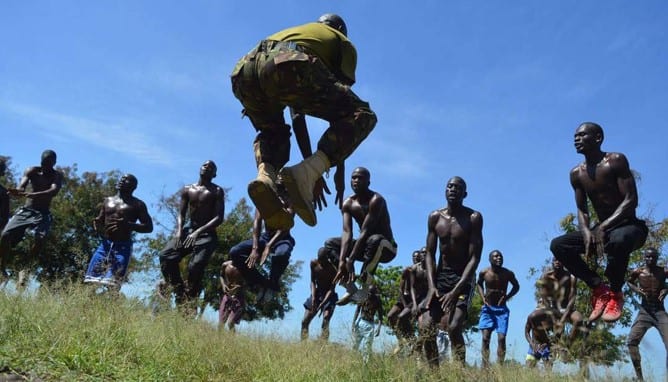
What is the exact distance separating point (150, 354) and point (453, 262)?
3.91 m

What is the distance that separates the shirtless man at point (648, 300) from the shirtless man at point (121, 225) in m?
7.29

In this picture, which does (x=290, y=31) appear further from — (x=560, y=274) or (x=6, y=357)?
(x=560, y=274)

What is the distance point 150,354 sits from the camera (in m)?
4.97

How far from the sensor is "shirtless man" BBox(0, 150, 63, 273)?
10.2 meters

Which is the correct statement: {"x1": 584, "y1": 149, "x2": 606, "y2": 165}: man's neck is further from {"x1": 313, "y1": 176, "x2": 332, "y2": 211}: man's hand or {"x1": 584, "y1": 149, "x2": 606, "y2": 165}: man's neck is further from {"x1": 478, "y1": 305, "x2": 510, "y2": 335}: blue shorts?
{"x1": 478, "y1": 305, "x2": 510, "y2": 335}: blue shorts

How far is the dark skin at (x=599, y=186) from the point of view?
6.00 metres

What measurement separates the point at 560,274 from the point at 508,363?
14.1 ft

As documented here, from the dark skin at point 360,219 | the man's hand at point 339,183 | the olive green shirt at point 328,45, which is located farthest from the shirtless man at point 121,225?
the olive green shirt at point 328,45

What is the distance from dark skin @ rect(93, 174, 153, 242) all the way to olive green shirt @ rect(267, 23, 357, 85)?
21.1 feet

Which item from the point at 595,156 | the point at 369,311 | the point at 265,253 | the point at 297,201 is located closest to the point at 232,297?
the point at 265,253

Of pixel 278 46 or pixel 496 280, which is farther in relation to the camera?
pixel 496 280

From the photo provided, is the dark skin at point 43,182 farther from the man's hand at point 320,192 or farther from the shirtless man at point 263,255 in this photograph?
the man's hand at point 320,192

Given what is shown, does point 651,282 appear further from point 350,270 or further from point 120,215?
point 120,215

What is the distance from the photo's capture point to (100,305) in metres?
6.21
